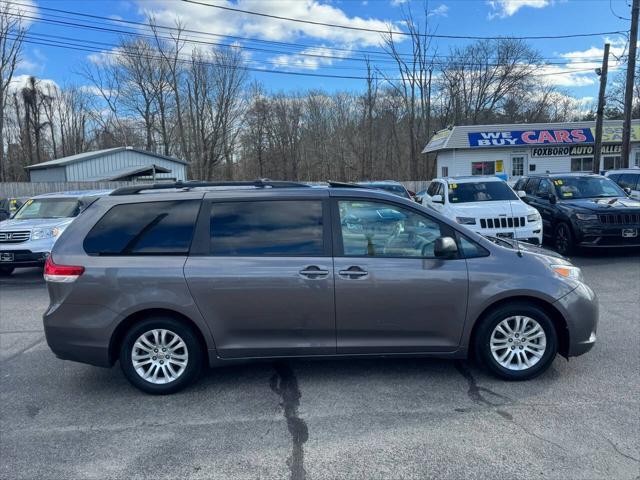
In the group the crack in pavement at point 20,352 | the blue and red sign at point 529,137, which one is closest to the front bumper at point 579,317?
the crack in pavement at point 20,352

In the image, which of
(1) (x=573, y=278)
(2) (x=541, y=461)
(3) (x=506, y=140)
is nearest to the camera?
(2) (x=541, y=461)

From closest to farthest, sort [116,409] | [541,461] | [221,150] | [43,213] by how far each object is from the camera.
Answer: [541,461], [116,409], [43,213], [221,150]

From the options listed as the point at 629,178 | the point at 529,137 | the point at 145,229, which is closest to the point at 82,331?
the point at 145,229

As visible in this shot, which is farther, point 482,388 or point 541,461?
point 482,388

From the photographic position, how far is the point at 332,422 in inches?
144

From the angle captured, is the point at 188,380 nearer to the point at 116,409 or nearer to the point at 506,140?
the point at 116,409

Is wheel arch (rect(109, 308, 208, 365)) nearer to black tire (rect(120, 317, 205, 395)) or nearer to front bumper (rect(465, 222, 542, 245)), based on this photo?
black tire (rect(120, 317, 205, 395))

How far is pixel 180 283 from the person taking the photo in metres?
4.02

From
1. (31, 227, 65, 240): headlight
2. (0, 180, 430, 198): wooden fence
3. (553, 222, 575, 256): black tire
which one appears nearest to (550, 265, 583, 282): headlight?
(553, 222, 575, 256): black tire

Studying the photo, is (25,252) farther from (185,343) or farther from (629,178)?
(629,178)

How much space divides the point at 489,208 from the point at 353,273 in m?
7.32

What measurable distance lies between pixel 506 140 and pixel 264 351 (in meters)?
28.1

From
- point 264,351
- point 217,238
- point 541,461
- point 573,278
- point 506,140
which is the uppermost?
point 506,140

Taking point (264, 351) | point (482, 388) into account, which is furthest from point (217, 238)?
point (482, 388)
